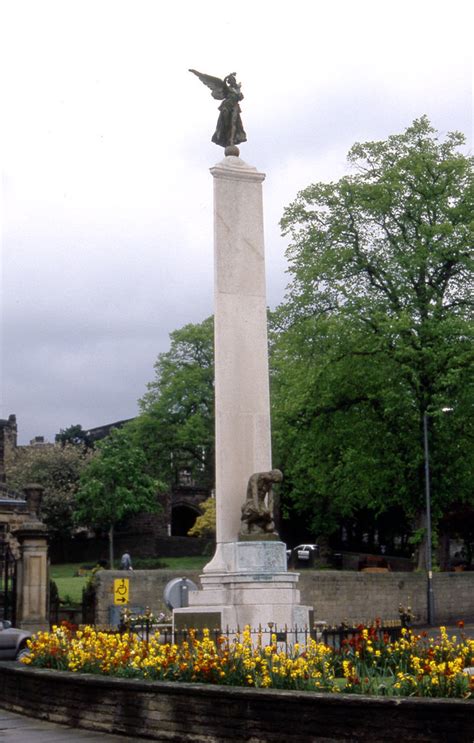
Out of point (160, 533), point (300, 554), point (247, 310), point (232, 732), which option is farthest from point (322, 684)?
point (160, 533)

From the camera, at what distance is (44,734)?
38.6 feet

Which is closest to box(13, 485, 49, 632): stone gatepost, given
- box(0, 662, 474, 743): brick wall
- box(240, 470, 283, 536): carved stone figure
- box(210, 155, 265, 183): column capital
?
box(240, 470, 283, 536): carved stone figure

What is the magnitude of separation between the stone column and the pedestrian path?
675cm

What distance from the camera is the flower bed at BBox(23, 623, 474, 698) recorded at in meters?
9.95

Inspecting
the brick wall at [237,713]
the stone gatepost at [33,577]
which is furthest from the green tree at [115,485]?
the brick wall at [237,713]

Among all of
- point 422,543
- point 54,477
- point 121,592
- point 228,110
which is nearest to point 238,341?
point 228,110

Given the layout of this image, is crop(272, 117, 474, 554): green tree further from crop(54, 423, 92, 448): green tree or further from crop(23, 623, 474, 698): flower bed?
crop(54, 423, 92, 448): green tree

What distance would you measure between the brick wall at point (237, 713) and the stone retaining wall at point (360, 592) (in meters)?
19.0

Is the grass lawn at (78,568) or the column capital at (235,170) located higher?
the column capital at (235,170)

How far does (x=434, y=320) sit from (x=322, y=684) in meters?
27.5

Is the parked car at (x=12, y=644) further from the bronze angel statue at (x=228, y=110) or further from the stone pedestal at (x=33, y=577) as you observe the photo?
the bronze angel statue at (x=228, y=110)

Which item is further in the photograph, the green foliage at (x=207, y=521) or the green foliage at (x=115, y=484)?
the green foliage at (x=115, y=484)

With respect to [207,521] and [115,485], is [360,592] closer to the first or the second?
[207,521]

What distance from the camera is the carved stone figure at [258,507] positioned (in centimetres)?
1875
